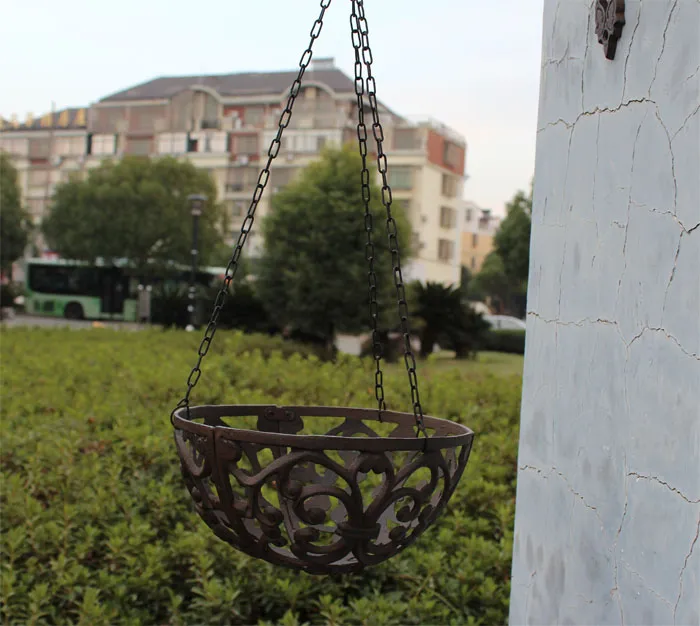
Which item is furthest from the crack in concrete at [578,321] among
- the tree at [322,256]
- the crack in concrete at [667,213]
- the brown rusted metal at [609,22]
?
the tree at [322,256]

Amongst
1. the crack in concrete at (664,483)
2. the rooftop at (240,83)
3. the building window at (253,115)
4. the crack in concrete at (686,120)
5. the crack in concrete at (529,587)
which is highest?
the rooftop at (240,83)

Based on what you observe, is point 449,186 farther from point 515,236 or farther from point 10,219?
point 10,219

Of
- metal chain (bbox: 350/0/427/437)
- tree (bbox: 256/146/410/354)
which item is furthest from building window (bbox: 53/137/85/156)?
metal chain (bbox: 350/0/427/437)

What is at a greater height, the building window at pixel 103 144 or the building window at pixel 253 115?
the building window at pixel 253 115

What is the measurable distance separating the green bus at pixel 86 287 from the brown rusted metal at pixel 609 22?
30.5 m

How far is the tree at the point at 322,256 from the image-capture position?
17.1 metres

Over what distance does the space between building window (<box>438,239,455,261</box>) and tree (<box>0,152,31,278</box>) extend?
2036 centimetres

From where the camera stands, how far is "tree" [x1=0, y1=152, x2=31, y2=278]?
109ft

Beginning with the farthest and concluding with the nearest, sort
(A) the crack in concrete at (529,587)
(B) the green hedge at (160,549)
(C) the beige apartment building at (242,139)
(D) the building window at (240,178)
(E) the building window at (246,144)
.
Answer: (D) the building window at (240,178), (E) the building window at (246,144), (C) the beige apartment building at (242,139), (B) the green hedge at (160,549), (A) the crack in concrete at (529,587)

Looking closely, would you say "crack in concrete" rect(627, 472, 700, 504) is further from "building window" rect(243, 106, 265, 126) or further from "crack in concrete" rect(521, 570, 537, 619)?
"building window" rect(243, 106, 265, 126)

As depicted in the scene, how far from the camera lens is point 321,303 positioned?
1714 cm

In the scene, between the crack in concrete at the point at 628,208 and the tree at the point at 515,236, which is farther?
the tree at the point at 515,236

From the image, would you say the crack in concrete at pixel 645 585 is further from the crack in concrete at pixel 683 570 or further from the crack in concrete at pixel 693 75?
the crack in concrete at pixel 693 75

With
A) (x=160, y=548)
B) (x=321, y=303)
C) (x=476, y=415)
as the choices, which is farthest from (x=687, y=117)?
(x=321, y=303)
